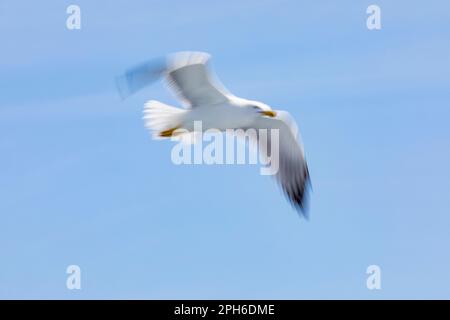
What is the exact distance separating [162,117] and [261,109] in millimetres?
570

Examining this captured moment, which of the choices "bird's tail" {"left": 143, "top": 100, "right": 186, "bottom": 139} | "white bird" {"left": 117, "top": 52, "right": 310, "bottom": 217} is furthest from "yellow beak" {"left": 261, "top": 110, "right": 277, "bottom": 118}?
"bird's tail" {"left": 143, "top": 100, "right": 186, "bottom": 139}

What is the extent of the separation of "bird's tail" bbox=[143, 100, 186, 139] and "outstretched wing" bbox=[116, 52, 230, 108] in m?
0.09

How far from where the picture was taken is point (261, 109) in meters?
5.71

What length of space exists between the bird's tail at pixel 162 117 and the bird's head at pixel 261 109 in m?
0.39

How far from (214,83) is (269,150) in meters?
0.59

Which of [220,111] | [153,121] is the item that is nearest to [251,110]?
[220,111]

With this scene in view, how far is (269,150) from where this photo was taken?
19.7ft

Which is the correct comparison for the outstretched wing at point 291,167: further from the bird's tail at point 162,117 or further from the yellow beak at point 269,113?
the bird's tail at point 162,117

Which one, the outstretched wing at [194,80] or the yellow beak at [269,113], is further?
the yellow beak at [269,113]

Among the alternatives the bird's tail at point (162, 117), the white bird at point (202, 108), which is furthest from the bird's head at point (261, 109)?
the bird's tail at point (162, 117)

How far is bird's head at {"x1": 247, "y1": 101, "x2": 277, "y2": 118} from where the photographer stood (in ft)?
18.7

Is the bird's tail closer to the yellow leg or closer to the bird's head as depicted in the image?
the yellow leg

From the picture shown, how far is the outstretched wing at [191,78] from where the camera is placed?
546 cm
